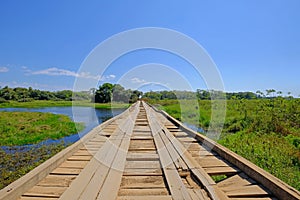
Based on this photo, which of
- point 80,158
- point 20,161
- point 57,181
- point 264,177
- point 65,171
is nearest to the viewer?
point 264,177

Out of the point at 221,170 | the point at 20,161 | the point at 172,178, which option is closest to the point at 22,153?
the point at 20,161

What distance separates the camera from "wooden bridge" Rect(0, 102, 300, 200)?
7.05ft

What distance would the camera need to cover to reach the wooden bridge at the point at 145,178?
2.15 meters

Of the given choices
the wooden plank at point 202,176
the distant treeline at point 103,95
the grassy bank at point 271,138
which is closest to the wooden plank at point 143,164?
the wooden plank at point 202,176

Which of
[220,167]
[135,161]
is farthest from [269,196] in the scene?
[135,161]

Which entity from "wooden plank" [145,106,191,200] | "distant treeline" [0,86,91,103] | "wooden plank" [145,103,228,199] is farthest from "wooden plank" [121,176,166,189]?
"distant treeline" [0,86,91,103]

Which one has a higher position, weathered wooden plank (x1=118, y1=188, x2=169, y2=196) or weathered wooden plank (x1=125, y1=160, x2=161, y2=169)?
weathered wooden plank (x1=125, y1=160, x2=161, y2=169)

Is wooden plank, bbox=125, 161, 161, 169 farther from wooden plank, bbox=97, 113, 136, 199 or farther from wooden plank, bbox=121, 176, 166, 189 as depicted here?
wooden plank, bbox=121, 176, 166, 189

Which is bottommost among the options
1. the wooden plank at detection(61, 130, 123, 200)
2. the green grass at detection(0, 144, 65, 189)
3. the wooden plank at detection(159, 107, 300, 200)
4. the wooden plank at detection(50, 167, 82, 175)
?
→ the green grass at detection(0, 144, 65, 189)

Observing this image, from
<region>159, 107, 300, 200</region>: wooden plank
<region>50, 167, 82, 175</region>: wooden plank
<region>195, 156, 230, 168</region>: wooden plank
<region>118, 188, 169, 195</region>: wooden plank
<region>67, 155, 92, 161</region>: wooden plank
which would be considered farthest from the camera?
<region>67, 155, 92, 161</region>: wooden plank

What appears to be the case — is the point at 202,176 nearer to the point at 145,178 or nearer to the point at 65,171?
the point at 145,178

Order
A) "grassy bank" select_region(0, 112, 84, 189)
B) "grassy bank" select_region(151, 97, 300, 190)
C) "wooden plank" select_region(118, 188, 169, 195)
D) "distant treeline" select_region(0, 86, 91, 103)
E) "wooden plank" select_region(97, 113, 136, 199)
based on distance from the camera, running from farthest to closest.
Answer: "distant treeline" select_region(0, 86, 91, 103)
"grassy bank" select_region(0, 112, 84, 189)
"grassy bank" select_region(151, 97, 300, 190)
"wooden plank" select_region(118, 188, 169, 195)
"wooden plank" select_region(97, 113, 136, 199)

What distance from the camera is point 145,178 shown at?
268 cm

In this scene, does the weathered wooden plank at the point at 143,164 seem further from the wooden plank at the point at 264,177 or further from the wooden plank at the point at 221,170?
the wooden plank at the point at 264,177
